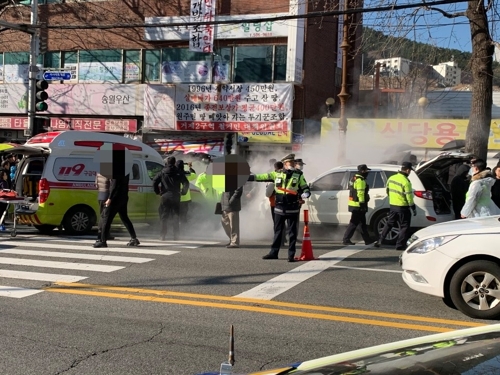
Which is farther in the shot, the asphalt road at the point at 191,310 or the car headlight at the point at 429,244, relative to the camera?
the car headlight at the point at 429,244

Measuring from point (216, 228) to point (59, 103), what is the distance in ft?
48.2

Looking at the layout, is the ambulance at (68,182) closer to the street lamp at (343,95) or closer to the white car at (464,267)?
→ the street lamp at (343,95)

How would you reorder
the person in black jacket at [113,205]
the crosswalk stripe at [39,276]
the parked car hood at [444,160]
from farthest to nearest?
the parked car hood at [444,160]
the person in black jacket at [113,205]
the crosswalk stripe at [39,276]

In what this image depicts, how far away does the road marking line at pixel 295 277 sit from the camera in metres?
7.23

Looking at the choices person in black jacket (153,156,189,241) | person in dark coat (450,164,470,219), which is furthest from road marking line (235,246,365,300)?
person in black jacket (153,156,189,241)

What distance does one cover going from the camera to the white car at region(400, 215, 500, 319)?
609 cm

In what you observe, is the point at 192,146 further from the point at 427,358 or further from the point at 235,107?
the point at 427,358

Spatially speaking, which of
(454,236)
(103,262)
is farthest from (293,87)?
(454,236)

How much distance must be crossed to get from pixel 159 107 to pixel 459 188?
14.2 metres

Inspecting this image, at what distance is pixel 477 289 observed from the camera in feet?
20.2

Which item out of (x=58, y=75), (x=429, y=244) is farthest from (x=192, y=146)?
(x=429, y=244)

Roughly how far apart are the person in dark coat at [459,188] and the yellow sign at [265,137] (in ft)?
31.4

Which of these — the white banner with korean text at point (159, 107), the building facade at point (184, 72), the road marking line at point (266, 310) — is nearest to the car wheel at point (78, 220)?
the road marking line at point (266, 310)

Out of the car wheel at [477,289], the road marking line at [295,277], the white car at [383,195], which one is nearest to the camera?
the car wheel at [477,289]
